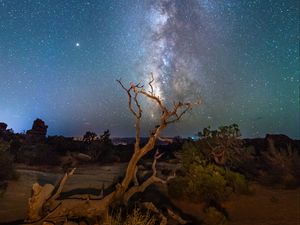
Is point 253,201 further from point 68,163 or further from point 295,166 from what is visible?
point 68,163

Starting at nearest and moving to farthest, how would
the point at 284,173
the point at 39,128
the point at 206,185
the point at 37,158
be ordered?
the point at 206,185 → the point at 284,173 → the point at 37,158 → the point at 39,128

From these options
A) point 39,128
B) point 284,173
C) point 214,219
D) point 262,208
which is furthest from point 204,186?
point 39,128

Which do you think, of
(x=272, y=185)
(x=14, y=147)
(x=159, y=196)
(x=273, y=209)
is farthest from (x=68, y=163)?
(x=273, y=209)

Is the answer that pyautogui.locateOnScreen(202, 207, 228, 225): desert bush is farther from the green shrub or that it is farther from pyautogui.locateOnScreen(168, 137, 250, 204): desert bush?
the green shrub

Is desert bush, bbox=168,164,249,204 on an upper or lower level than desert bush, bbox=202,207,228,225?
upper

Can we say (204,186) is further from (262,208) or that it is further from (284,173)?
(284,173)

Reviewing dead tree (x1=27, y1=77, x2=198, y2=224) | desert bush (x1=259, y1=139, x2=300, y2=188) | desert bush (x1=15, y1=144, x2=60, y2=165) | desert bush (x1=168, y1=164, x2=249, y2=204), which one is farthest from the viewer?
desert bush (x1=15, y1=144, x2=60, y2=165)

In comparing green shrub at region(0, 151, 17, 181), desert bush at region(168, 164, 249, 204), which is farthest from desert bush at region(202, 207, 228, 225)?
green shrub at region(0, 151, 17, 181)

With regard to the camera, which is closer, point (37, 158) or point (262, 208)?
point (262, 208)

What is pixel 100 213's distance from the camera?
7965 millimetres

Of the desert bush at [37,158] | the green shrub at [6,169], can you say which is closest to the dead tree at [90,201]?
the green shrub at [6,169]

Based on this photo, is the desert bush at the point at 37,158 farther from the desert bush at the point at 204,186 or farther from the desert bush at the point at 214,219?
the desert bush at the point at 214,219

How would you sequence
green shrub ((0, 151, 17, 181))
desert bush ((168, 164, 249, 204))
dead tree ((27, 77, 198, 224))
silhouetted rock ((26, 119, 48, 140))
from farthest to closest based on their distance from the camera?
silhouetted rock ((26, 119, 48, 140)) < green shrub ((0, 151, 17, 181)) < desert bush ((168, 164, 249, 204)) < dead tree ((27, 77, 198, 224))

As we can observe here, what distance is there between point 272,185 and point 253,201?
3.95m
